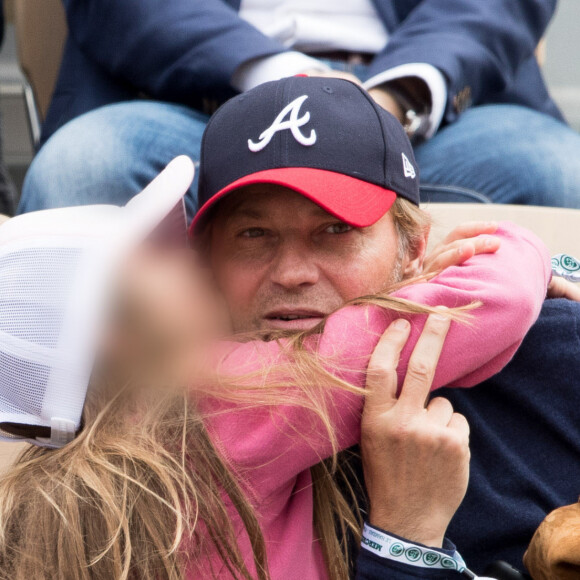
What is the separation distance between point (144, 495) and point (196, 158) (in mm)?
732

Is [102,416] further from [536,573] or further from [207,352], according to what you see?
[536,573]

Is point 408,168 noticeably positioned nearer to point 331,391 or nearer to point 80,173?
point 331,391

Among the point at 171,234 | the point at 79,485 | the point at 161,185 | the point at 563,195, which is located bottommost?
the point at 563,195

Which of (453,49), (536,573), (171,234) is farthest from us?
(453,49)

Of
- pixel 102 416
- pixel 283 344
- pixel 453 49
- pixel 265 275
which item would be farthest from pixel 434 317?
pixel 453 49

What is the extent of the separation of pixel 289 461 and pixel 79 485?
9.0 inches

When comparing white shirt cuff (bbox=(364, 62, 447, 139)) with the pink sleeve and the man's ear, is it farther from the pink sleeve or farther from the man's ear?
the pink sleeve

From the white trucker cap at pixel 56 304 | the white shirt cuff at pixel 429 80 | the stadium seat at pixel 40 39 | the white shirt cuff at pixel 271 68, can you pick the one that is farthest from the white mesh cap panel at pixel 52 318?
the stadium seat at pixel 40 39

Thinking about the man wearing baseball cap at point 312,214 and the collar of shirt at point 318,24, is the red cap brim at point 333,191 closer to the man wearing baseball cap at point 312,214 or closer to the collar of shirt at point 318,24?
the man wearing baseball cap at point 312,214

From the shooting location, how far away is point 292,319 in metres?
1.11

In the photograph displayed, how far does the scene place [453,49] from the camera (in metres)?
1.64

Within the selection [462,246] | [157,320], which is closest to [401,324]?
[462,246]

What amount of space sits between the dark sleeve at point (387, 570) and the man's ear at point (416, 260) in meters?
0.46

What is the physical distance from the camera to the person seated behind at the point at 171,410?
2.90ft
